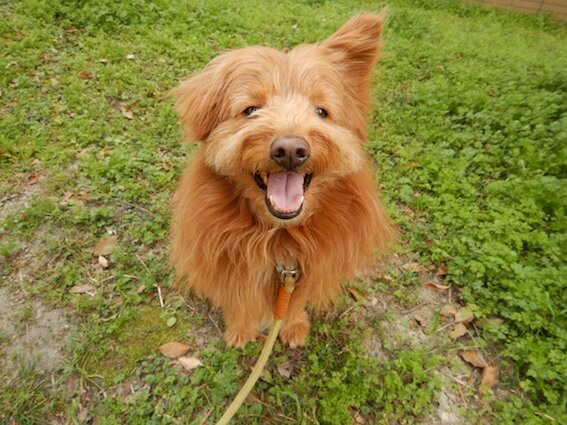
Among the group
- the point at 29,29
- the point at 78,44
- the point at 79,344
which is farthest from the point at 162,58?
the point at 79,344

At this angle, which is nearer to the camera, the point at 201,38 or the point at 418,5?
the point at 201,38

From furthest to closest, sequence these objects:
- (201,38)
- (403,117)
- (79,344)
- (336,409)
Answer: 1. (201,38)
2. (403,117)
3. (79,344)
4. (336,409)

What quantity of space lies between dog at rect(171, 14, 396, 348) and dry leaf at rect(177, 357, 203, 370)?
0.65m

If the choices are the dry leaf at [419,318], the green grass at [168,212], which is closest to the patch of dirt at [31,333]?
the green grass at [168,212]

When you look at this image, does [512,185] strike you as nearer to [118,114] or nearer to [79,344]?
[79,344]

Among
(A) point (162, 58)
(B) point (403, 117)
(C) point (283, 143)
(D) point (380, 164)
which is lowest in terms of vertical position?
(D) point (380, 164)

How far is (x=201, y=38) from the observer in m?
5.83

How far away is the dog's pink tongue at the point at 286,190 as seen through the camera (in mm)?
1991

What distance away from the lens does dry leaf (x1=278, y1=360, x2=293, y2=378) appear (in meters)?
2.79

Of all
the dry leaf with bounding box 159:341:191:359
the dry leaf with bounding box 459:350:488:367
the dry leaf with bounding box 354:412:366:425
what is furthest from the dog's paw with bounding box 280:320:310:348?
the dry leaf with bounding box 459:350:488:367

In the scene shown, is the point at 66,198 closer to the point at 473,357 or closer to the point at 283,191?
the point at 283,191

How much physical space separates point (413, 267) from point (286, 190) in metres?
1.95

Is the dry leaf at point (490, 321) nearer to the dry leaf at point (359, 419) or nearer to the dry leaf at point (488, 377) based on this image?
the dry leaf at point (488, 377)

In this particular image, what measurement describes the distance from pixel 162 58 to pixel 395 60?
11.9ft
